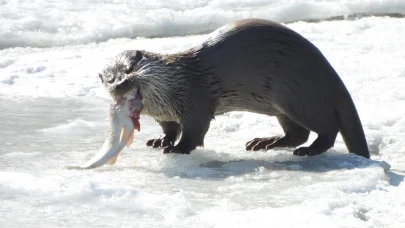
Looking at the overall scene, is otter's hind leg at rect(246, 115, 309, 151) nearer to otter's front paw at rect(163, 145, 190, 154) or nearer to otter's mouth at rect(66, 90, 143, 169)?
otter's front paw at rect(163, 145, 190, 154)

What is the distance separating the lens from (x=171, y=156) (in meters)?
4.01

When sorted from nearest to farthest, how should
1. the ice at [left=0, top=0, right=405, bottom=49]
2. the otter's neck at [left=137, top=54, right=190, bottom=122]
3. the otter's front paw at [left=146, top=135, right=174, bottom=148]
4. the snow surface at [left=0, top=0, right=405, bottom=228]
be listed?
the snow surface at [left=0, top=0, right=405, bottom=228]
the otter's neck at [left=137, top=54, right=190, bottom=122]
the otter's front paw at [left=146, top=135, right=174, bottom=148]
the ice at [left=0, top=0, right=405, bottom=49]

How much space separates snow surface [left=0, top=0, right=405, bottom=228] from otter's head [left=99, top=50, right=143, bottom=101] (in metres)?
0.32

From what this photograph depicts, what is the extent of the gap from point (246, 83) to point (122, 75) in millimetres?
592

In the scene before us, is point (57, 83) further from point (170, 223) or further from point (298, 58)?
point (170, 223)

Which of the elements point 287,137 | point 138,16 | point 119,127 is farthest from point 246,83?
point 138,16

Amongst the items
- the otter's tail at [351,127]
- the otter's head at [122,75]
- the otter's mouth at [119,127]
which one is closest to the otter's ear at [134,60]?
the otter's head at [122,75]

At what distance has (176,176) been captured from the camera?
3.70 metres

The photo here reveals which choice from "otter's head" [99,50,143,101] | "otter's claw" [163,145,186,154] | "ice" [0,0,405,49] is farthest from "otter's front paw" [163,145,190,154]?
"ice" [0,0,405,49]

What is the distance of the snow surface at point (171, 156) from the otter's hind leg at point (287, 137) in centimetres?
6

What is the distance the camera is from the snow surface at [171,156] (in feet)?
9.97

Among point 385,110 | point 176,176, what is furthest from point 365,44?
point 176,176

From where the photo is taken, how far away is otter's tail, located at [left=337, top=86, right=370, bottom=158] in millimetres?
4113

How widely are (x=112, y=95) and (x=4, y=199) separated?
38.5 inches
